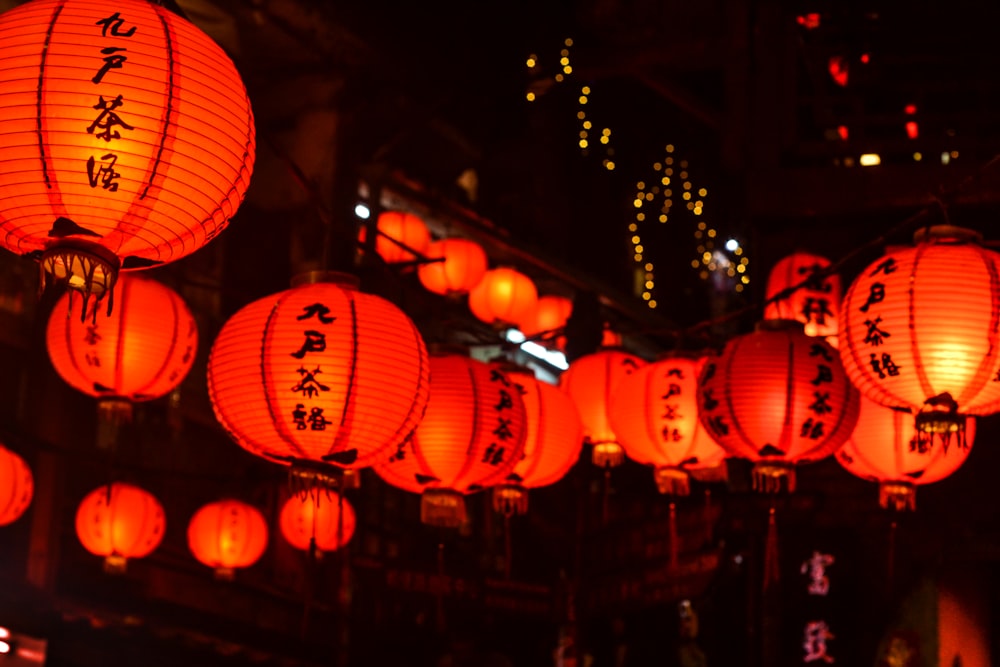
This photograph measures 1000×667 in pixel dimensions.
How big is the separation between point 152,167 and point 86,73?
361 mm

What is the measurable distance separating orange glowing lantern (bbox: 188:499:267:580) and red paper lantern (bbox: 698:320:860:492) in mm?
5436

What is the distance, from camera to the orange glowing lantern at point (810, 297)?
992 centimetres

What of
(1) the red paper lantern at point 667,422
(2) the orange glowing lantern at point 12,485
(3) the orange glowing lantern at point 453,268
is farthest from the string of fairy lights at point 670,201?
(2) the orange glowing lantern at point 12,485

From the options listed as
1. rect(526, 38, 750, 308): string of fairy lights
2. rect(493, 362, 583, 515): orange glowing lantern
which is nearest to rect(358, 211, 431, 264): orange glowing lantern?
rect(526, 38, 750, 308): string of fairy lights

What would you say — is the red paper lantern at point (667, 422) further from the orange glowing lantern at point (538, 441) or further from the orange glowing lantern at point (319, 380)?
the orange glowing lantern at point (319, 380)

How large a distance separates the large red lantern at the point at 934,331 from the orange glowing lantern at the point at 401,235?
8305mm

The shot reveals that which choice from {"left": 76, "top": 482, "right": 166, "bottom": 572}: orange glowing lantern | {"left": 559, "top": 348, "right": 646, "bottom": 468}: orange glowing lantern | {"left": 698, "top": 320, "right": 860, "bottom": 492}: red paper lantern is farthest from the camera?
{"left": 76, "top": 482, "right": 166, "bottom": 572}: orange glowing lantern

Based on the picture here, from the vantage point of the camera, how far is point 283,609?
14562mm

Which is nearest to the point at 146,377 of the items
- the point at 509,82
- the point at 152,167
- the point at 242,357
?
the point at 242,357

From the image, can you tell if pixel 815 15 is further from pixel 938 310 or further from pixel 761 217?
pixel 938 310

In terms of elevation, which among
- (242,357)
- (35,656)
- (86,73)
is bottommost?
(35,656)

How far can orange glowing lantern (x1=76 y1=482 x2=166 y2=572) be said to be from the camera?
34.8 ft

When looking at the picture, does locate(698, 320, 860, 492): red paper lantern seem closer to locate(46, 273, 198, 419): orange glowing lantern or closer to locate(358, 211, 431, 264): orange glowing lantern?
locate(46, 273, 198, 419): orange glowing lantern

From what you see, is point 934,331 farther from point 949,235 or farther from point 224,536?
point 224,536
